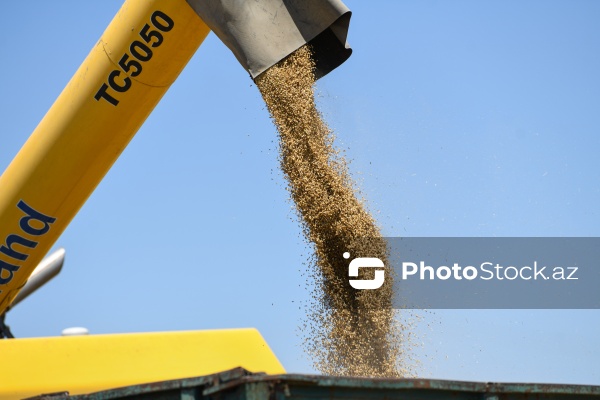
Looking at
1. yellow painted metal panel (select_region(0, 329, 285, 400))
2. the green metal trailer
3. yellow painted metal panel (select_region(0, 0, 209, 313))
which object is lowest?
the green metal trailer

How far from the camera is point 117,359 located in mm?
4016

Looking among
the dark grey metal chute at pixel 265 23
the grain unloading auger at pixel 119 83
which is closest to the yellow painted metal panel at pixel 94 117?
the grain unloading auger at pixel 119 83

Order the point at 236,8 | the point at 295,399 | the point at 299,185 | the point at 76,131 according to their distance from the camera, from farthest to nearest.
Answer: the point at 299,185, the point at 76,131, the point at 236,8, the point at 295,399

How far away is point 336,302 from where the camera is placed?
4.77 m

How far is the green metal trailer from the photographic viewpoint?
240 cm

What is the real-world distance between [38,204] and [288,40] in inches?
57.9

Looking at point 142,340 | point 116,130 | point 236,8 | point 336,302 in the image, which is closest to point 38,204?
point 116,130

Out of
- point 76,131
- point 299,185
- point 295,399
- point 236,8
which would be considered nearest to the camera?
point 295,399

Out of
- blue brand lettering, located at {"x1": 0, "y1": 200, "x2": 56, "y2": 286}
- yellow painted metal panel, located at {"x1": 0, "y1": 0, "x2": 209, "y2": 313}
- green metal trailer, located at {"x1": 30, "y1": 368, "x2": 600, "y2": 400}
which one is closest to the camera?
green metal trailer, located at {"x1": 30, "y1": 368, "x2": 600, "y2": 400}

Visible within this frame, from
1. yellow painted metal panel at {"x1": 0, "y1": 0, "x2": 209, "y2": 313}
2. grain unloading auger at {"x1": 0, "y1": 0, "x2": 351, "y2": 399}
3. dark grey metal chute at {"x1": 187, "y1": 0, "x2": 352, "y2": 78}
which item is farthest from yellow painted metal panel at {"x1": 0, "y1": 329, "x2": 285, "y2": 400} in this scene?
dark grey metal chute at {"x1": 187, "y1": 0, "x2": 352, "y2": 78}

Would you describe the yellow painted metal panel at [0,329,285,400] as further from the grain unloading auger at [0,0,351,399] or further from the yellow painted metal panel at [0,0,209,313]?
the yellow painted metal panel at [0,0,209,313]

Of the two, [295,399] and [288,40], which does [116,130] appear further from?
[295,399]

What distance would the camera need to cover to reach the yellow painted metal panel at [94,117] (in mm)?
3936

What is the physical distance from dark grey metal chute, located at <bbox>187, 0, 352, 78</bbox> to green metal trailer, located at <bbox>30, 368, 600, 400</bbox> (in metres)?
1.65
